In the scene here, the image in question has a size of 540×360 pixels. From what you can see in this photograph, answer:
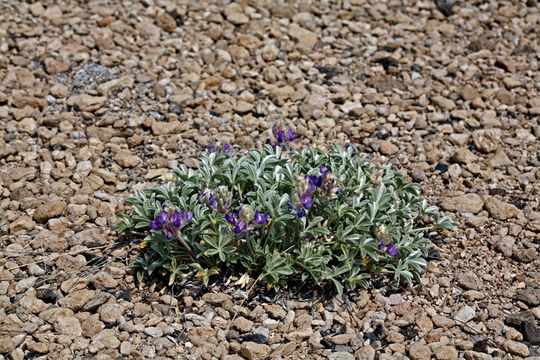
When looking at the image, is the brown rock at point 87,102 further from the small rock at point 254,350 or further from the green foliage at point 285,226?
the small rock at point 254,350

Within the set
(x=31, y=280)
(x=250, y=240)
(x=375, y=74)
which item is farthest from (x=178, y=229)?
(x=375, y=74)

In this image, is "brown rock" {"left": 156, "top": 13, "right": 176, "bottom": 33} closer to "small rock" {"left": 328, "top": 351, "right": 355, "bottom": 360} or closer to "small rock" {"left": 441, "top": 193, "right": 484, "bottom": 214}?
"small rock" {"left": 441, "top": 193, "right": 484, "bottom": 214}

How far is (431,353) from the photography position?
341 cm

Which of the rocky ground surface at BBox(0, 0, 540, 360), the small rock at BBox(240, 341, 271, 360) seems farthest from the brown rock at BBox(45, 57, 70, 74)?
the small rock at BBox(240, 341, 271, 360)

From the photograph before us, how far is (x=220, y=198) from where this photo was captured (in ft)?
11.5

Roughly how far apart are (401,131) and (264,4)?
76.5 inches

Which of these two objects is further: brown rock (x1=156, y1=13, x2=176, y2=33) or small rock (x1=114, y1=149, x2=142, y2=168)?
brown rock (x1=156, y1=13, x2=176, y2=33)

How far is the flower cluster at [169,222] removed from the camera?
341 cm

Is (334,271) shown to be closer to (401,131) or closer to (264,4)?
(401,131)

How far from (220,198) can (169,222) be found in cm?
30

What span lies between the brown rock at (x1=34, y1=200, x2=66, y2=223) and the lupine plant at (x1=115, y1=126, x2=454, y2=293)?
0.50 meters

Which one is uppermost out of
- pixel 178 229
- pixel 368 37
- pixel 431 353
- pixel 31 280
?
pixel 368 37

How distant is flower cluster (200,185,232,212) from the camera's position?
351cm

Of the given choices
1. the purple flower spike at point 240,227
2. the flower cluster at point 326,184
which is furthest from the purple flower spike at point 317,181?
the purple flower spike at point 240,227
